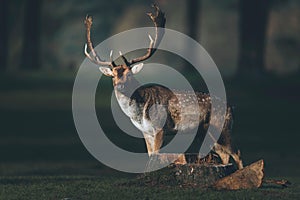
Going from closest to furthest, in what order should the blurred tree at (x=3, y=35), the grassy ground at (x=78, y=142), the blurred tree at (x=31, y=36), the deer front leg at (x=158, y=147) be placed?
1. the grassy ground at (x=78, y=142)
2. the deer front leg at (x=158, y=147)
3. the blurred tree at (x=31, y=36)
4. the blurred tree at (x=3, y=35)

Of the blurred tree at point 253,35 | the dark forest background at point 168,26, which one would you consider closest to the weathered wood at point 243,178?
the blurred tree at point 253,35

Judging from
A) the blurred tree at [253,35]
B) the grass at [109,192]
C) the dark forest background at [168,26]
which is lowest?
the grass at [109,192]

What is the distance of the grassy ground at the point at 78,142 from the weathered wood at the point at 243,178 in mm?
258

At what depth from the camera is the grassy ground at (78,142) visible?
2027 centimetres

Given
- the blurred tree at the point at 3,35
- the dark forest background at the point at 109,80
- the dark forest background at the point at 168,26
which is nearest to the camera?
the dark forest background at the point at 109,80

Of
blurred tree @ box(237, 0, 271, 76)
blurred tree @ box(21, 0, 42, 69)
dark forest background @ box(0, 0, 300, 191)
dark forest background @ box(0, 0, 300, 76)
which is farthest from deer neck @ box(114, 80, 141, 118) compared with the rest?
dark forest background @ box(0, 0, 300, 76)

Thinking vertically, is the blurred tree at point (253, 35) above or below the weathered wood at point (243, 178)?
above

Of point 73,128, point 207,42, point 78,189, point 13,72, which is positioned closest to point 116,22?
point 207,42

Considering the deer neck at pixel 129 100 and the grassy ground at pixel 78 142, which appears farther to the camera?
the deer neck at pixel 129 100

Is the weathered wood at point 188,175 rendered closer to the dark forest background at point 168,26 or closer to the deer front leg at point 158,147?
the deer front leg at point 158,147

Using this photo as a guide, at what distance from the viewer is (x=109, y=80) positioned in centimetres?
4588

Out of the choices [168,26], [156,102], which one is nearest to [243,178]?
[156,102]

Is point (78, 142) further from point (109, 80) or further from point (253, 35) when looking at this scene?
point (253, 35)

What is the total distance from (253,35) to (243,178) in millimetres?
26846
